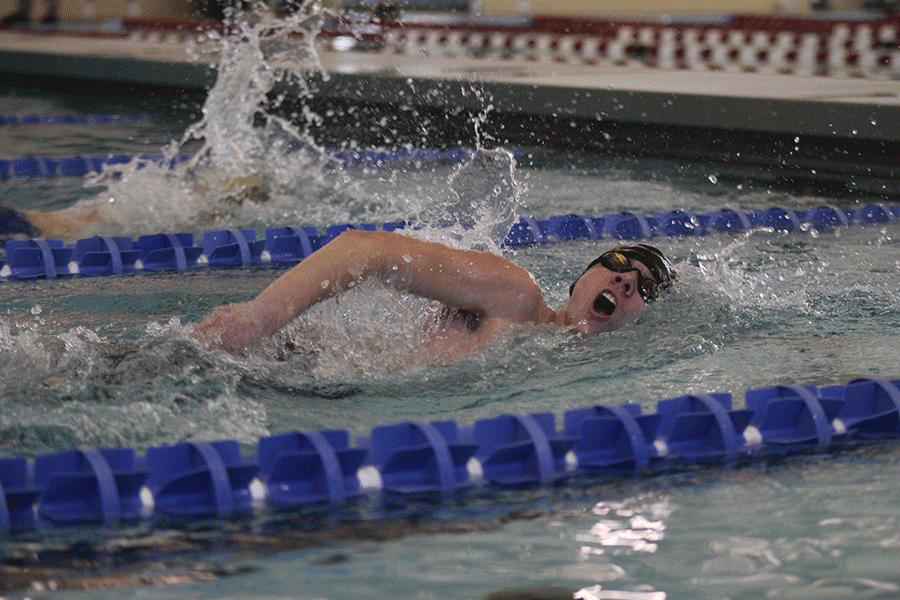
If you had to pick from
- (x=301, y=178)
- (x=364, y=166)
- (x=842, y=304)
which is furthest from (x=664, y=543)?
(x=364, y=166)

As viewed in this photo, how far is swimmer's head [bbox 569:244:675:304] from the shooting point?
231cm

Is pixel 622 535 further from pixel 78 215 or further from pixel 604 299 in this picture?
pixel 78 215

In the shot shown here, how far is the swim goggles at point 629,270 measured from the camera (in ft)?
7.56

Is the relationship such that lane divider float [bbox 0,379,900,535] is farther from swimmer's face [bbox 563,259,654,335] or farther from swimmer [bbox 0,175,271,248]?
swimmer [bbox 0,175,271,248]

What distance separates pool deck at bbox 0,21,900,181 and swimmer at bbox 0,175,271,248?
1954mm

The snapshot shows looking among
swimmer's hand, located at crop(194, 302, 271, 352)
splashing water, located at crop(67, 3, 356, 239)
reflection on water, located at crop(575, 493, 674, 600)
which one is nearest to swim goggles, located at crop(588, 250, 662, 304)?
reflection on water, located at crop(575, 493, 674, 600)

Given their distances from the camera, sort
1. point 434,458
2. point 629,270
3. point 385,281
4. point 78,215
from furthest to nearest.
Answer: point 78,215, point 629,270, point 385,281, point 434,458

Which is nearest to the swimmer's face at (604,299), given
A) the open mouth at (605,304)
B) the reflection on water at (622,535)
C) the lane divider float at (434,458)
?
the open mouth at (605,304)

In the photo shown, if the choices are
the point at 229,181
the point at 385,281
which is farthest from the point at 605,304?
the point at 229,181

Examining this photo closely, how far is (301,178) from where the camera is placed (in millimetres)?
4789

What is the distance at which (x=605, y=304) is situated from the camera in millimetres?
2312

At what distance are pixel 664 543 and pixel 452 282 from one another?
2.62 ft

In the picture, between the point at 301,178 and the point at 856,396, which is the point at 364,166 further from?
the point at 856,396

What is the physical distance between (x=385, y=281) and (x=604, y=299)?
507mm
